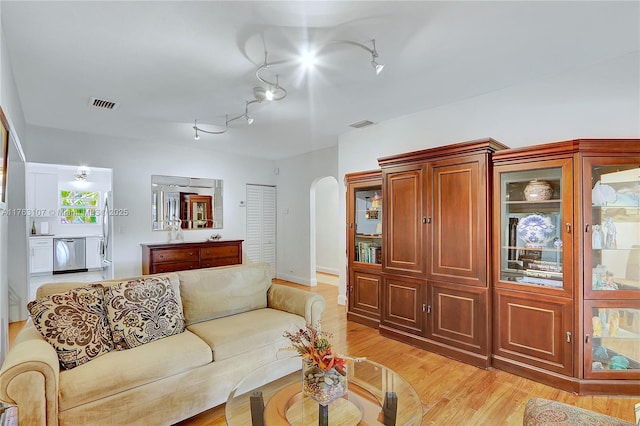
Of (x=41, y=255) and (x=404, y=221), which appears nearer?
(x=404, y=221)

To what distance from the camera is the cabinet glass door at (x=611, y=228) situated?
7.85 ft

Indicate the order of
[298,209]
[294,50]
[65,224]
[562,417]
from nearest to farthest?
[562,417] → [294,50] → [298,209] → [65,224]

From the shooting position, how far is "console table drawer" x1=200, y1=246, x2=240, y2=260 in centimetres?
532

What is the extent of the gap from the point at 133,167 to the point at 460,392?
17.3 feet

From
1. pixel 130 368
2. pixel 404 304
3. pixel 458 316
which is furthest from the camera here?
pixel 404 304

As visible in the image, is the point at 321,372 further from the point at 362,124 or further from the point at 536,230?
the point at 362,124

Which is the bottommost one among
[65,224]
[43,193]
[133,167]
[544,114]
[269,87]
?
[65,224]

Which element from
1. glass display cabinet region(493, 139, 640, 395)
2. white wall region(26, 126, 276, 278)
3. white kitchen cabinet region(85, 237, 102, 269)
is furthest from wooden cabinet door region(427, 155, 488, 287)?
white kitchen cabinet region(85, 237, 102, 269)

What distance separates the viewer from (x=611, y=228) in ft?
8.09

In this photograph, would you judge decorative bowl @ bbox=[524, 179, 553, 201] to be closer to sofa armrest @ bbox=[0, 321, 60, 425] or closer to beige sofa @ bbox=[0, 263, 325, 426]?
beige sofa @ bbox=[0, 263, 325, 426]

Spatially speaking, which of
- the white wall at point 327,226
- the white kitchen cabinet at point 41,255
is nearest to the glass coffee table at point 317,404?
the white wall at point 327,226

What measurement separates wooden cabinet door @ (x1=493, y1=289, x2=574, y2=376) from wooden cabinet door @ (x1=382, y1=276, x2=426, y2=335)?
2.30ft

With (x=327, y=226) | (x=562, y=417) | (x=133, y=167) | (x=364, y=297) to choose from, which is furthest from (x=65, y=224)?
(x=562, y=417)

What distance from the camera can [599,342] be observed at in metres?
2.45
